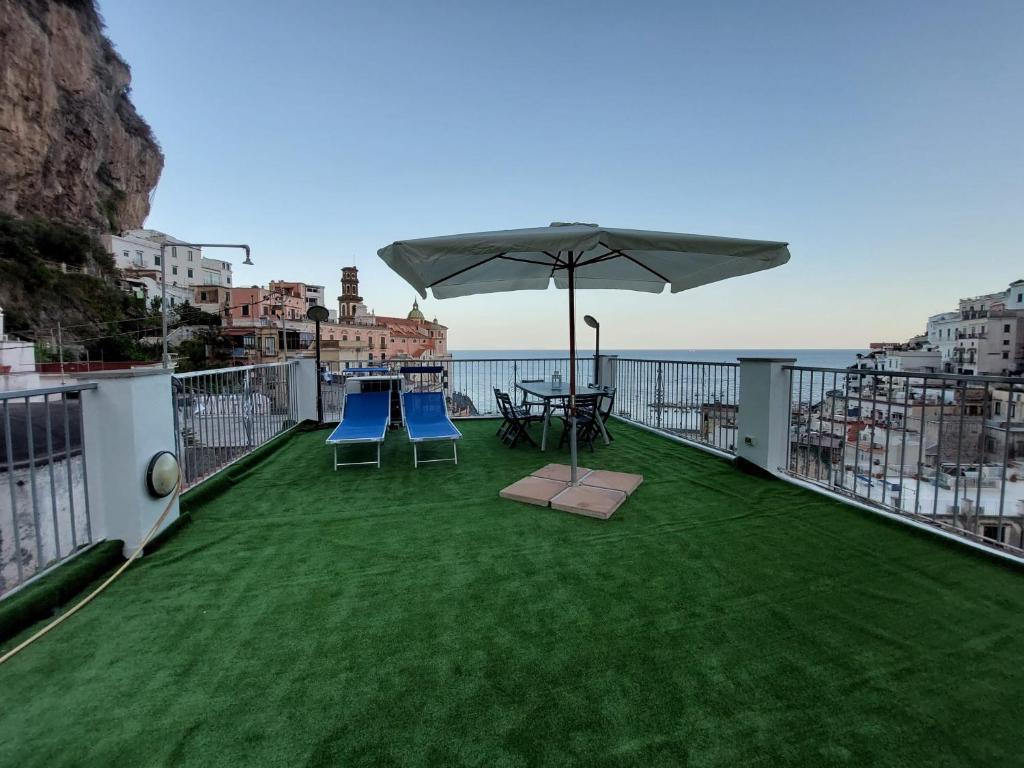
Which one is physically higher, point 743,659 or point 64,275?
point 64,275

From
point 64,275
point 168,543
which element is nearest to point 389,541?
point 168,543

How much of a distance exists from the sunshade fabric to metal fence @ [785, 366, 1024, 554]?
4.04 ft

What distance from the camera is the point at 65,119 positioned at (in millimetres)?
31750

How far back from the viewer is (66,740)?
135cm

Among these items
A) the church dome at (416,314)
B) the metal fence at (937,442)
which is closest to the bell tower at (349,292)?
the church dome at (416,314)

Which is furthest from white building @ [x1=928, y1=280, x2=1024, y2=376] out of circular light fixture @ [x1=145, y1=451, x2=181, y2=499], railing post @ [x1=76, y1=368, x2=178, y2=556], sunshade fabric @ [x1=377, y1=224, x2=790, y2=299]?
railing post @ [x1=76, y1=368, x2=178, y2=556]

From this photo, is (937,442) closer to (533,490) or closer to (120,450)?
(533,490)

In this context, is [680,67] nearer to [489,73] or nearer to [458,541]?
[489,73]

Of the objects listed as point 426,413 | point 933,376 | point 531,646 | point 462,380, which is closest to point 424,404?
point 426,413

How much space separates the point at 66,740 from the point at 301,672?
2.17 ft

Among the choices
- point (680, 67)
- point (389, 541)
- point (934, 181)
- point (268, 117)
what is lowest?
point (389, 541)

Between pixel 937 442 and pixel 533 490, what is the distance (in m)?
2.87

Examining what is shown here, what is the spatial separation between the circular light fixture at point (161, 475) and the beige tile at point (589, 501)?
2.65 metres

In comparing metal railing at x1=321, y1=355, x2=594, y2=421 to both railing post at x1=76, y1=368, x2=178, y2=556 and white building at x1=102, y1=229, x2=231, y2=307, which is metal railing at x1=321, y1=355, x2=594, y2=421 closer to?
railing post at x1=76, y1=368, x2=178, y2=556
